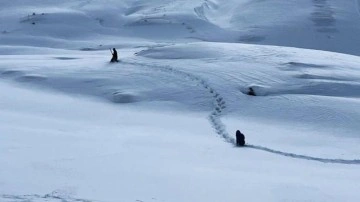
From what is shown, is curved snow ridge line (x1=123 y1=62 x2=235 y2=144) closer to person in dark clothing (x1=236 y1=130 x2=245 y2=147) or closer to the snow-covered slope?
person in dark clothing (x1=236 y1=130 x2=245 y2=147)

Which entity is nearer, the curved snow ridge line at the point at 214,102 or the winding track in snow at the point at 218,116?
the winding track in snow at the point at 218,116

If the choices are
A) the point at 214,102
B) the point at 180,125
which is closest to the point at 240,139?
the point at 180,125

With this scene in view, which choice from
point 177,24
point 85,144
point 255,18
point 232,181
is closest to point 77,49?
point 177,24

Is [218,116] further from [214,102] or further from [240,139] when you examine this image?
[240,139]

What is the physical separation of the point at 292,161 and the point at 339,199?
5.77ft

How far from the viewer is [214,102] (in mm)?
10578

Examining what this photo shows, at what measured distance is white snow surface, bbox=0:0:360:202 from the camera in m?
5.66

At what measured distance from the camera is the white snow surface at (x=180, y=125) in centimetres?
566

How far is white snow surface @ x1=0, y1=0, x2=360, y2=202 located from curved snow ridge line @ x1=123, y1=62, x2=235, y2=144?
3cm

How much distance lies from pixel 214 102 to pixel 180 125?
5.49 ft

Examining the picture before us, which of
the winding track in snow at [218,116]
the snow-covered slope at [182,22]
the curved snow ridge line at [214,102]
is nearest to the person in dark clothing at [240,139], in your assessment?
the winding track in snow at [218,116]

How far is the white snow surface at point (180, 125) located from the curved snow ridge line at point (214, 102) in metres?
0.03

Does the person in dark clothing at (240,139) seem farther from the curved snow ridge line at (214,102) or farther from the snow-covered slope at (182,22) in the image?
the snow-covered slope at (182,22)

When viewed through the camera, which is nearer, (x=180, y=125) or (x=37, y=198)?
(x=37, y=198)
